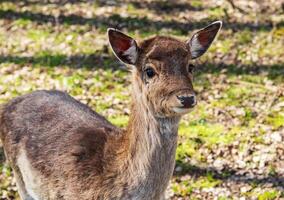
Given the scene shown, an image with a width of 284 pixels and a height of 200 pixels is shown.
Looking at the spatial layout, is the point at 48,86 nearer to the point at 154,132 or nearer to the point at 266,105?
the point at 266,105

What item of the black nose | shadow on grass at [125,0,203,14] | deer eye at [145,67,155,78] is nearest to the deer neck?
deer eye at [145,67,155,78]

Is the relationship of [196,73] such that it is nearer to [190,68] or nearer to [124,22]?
[124,22]

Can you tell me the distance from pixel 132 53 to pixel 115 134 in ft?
3.56

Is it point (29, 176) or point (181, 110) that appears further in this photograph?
point (29, 176)

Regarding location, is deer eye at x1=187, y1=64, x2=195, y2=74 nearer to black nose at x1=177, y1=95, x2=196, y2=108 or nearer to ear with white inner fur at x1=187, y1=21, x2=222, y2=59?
ear with white inner fur at x1=187, y1=21, x2=222, y2=59

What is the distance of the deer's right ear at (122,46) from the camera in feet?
19.8

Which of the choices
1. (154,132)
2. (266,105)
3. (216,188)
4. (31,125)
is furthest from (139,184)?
(266,105)

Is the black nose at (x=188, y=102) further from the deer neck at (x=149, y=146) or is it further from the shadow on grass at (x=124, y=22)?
the shadow on grass at (x=124, y=22)

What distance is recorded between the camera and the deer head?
18.0 feet

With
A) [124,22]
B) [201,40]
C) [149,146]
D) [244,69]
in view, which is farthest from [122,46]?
[124,22]

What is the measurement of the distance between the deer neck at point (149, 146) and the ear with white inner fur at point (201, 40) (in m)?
0.74

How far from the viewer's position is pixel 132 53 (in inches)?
238

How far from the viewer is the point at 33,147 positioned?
23.0 feet

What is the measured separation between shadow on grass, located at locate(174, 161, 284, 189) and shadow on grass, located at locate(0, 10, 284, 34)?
196 inches
